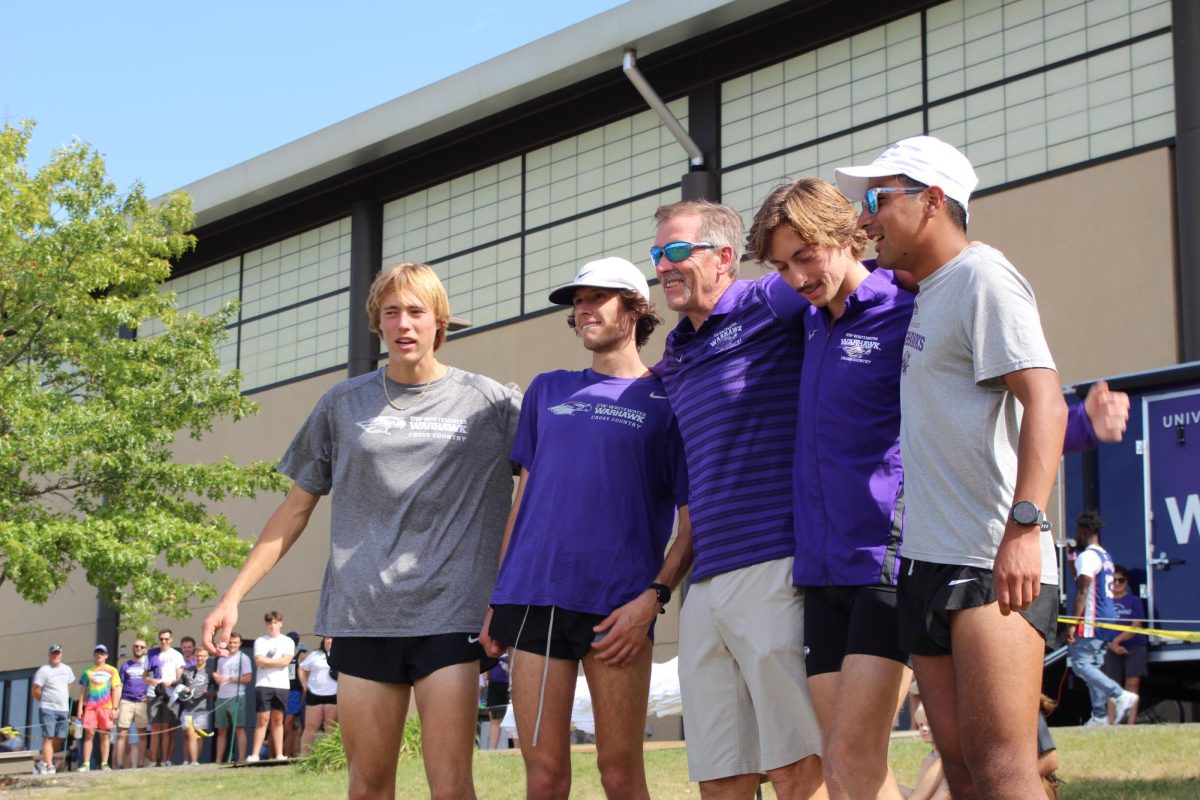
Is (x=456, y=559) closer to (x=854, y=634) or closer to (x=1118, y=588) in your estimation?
(x=854, y=634)

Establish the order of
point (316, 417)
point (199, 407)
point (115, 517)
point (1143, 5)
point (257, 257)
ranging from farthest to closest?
point (257, 257) → point (199, 407) → point (115, 517) → point (1143, 5) → point (316, 417)

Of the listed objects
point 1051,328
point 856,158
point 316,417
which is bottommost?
point 316,417

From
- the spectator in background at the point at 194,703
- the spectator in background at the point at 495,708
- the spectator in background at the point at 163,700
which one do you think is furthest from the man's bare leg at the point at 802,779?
the spectator in background at the point at 163,700

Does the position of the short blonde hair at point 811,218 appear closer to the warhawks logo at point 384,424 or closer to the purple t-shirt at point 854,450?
the purple t-shirt at point 854,450

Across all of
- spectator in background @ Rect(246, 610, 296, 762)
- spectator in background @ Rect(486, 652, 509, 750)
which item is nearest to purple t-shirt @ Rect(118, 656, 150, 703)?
spectator in background @ Rect(246, 610, 296, 762)

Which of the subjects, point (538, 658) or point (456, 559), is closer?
point (538, 658)

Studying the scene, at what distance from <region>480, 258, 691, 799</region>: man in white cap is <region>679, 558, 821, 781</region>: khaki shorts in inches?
11.3

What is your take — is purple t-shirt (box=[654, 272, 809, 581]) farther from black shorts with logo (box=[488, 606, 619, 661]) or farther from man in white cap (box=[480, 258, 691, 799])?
black shorts with logo (box=[488, 606, 619, 661])

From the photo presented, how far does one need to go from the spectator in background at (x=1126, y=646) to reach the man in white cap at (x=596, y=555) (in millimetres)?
7532

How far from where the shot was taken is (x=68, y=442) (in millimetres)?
17594

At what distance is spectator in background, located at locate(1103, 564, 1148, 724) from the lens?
1152 centimetres

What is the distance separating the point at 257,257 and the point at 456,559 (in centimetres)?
2373

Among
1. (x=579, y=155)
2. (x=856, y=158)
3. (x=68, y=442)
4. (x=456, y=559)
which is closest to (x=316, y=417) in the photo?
(x=456, y=559)

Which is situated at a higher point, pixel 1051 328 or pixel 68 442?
pixel 1051 328
